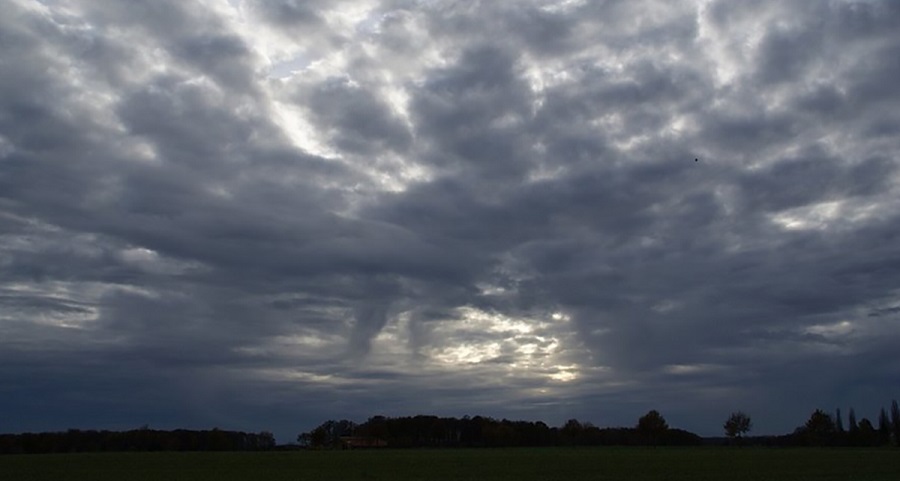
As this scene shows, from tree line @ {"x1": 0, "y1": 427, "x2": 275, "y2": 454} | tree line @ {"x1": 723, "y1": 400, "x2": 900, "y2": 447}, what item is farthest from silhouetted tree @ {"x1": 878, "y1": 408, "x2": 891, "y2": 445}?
tree line @ {"x1": 0, "y1": 427, "x2": 275, "y2": 454}

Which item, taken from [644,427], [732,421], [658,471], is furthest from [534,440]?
[658,471]

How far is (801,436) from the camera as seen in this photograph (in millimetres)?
184250

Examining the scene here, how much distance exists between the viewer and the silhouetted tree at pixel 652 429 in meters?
184

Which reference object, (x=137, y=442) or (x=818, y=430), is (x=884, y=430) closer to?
(x=818, y=430)

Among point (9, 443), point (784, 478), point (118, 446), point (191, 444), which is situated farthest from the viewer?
point (191, 444)

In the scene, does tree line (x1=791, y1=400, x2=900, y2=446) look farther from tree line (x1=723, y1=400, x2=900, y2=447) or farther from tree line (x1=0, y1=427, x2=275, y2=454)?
Answer: tree line (x1=0, y1=427, x2=275, y2=454)

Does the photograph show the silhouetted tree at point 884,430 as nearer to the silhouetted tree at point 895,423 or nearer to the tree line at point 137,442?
the silhouetted tree at point 895,423

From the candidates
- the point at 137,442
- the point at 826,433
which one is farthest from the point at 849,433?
the point at 137,442

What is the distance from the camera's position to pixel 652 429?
18488cm

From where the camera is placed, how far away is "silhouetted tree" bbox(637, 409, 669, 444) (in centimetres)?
18412

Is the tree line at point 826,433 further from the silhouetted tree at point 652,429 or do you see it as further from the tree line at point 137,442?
the tree line at point 137,442

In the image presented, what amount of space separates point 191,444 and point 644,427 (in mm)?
99772

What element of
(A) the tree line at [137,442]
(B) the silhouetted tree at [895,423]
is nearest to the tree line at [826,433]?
(B) the silhouetted tree at [895,423]

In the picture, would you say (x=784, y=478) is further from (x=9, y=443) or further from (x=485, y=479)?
(x=9, y=443)
